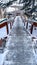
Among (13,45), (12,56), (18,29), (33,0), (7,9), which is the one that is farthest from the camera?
(33,0)

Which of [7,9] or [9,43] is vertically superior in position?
[9,43]

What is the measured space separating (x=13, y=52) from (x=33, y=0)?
12834 millimetres

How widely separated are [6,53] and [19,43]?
725mm

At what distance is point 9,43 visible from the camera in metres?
3.93

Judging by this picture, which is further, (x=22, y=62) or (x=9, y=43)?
(x=9, y=43)

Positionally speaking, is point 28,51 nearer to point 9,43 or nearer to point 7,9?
point 9,43

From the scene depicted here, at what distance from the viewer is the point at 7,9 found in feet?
45.3

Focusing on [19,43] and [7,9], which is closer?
[19,43]

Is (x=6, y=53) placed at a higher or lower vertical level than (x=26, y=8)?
higher

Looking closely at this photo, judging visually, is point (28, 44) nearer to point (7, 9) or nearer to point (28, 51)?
point (28, 51)

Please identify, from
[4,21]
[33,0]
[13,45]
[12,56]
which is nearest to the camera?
[12,56]

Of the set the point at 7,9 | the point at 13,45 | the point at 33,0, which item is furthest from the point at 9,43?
the point at 33,0

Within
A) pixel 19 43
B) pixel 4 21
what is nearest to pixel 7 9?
pixel 4 21

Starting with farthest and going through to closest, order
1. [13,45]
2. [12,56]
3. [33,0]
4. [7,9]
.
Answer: [33,0]
[7,9]
[13,45]
[12,56]
